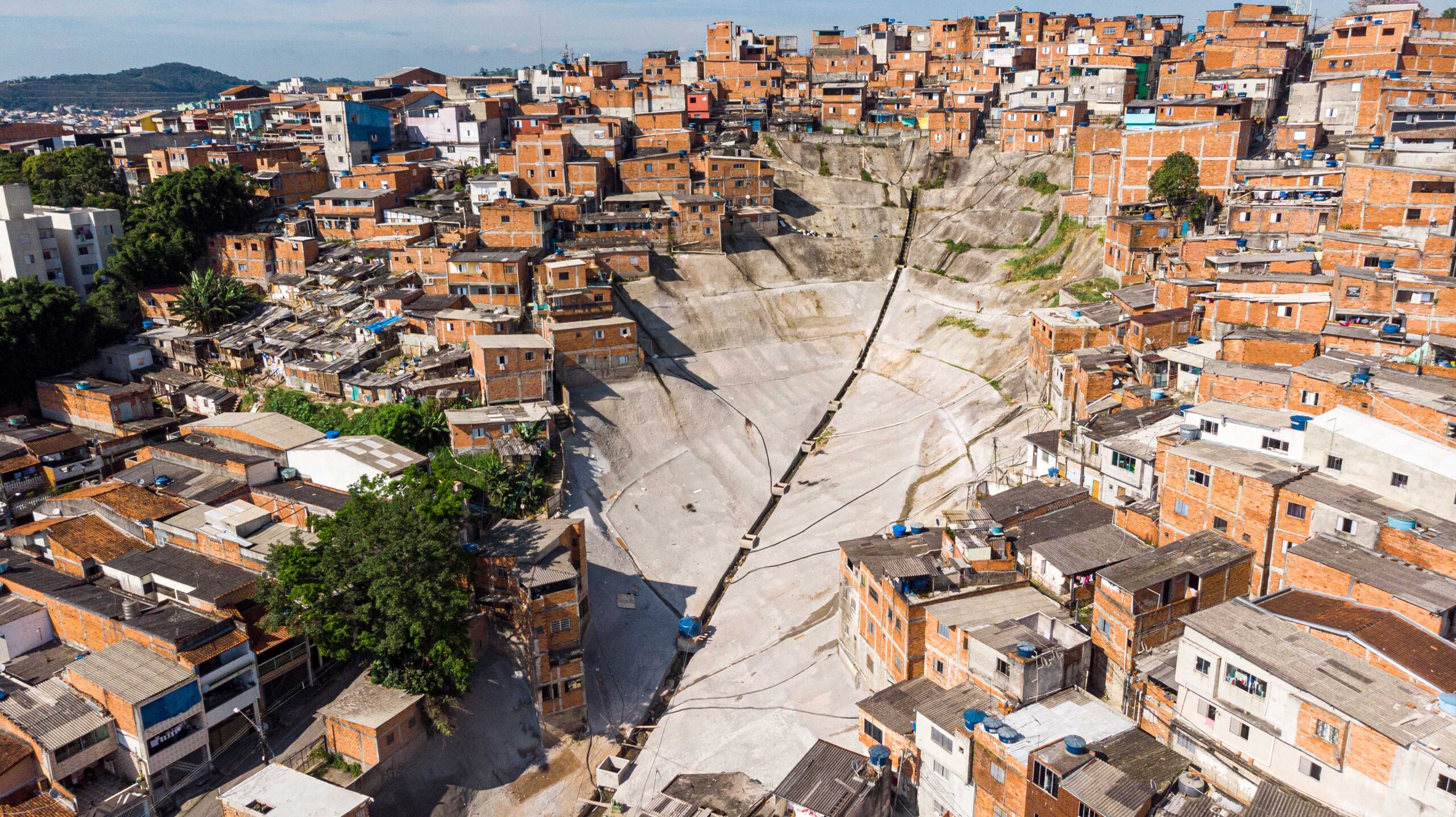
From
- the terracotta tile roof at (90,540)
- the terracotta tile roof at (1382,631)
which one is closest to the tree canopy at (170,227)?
the terracotta tile roof at (90,540)

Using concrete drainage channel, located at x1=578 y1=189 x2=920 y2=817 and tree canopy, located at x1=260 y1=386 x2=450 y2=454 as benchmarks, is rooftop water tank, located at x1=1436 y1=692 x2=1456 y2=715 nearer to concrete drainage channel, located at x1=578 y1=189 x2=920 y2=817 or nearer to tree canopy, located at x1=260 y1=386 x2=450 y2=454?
concrete drainage channel, located at x1=578 y1=189 x2=920 y2=817

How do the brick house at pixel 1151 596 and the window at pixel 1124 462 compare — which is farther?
the window at pixel 1124 462

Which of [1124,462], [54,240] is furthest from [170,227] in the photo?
[1124,462]

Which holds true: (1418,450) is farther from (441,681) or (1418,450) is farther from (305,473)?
(305,473)

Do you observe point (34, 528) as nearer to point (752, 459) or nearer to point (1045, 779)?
point (752, 459)

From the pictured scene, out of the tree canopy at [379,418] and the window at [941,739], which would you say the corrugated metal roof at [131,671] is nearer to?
the tree canopy at [379,418]

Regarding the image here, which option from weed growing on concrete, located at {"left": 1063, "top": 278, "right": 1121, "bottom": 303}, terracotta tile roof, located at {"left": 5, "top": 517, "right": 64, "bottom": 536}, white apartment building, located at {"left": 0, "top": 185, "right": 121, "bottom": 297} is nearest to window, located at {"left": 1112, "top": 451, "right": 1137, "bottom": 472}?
weed growing on concrete, located at {"left": 1063, "top": 278, "right": 1121, "bottom": 303}
